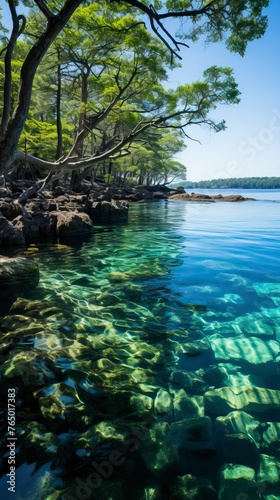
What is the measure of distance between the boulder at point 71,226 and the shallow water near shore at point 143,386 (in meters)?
5.35

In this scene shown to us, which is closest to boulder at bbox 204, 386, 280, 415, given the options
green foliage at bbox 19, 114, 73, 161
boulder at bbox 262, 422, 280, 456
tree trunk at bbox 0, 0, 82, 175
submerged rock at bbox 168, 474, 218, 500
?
boulder at bbox 262, 422, 280, 456

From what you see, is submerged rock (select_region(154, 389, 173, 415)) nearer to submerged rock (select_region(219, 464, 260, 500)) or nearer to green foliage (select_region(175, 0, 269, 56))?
submerged rock (select_region(219, 464, 260, 500))

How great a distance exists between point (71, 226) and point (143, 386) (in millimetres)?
9102

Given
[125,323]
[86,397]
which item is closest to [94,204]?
[125,323]

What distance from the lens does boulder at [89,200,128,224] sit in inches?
659

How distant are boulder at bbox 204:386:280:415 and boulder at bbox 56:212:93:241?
29.4 feet

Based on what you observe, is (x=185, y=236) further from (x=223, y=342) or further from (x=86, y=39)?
(x=86, y=39)

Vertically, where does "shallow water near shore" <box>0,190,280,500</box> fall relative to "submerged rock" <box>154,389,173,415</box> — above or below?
above

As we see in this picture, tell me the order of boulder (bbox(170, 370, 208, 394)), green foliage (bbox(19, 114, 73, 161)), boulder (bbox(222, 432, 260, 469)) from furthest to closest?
1. green foliage (bbox(19, 114, 73, 161))
2. boulder (bbox(170, 370, 208, 394))
3. boulder (bbox(222, 432, 260, 469))

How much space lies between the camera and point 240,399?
2709mm

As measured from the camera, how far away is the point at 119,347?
11.6ft

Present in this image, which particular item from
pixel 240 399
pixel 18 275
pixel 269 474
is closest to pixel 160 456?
pixel 269 474

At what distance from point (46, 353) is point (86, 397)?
0.89 metres

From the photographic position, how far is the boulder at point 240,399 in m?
2.60
